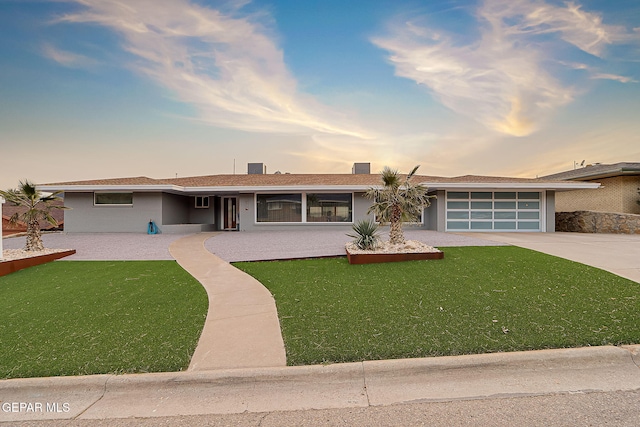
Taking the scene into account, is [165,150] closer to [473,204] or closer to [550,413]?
[473,204]

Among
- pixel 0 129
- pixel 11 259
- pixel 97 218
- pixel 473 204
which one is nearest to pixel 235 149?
pixel 97 218

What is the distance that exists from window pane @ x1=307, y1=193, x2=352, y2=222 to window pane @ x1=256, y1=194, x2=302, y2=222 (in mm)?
672

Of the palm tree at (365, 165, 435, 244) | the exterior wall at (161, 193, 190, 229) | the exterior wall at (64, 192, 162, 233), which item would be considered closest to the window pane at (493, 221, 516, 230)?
the palm tree at (365, 165, 435, 244)

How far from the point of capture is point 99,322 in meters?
4.34

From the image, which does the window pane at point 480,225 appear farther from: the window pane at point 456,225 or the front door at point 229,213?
the front door at point 229,213

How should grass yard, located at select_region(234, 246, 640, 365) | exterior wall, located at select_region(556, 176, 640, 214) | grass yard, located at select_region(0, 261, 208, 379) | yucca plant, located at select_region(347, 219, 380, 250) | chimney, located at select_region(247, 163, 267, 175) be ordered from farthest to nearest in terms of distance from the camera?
chimney, located at select_region(247, 163, 267, 175)
exterior wall, located at select_region(556, 176, 640, 214)
yucca plant, located at select_region(347, 219, 380, 250)
grass yard, located at select_region(234, 246, 640, 365)
grass yard, located at select_region(0, 261, 208, 379)

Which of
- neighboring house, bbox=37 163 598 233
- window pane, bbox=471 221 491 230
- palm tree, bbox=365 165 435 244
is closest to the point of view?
palm tree, bbox=365 165 435 244

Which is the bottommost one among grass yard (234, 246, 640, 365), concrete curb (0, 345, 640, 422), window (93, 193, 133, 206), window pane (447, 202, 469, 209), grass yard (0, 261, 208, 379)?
concrete curb (0, 345, 640, 422)

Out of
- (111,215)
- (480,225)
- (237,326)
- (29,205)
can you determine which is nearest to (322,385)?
(237,326)

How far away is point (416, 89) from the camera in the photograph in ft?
49.2

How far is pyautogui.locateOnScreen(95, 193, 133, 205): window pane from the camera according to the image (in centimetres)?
1695

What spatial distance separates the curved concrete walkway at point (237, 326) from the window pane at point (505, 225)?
15516 millimetres

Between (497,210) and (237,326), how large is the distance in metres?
17.3

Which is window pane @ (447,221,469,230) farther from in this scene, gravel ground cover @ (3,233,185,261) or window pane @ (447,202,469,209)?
gravel ground cover @ (3,233,185,261)
